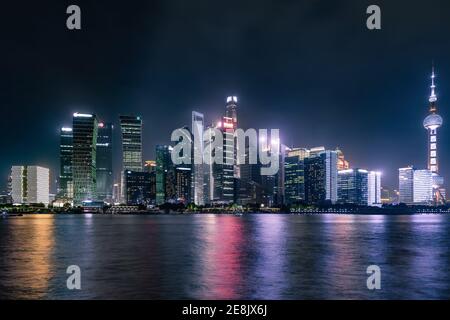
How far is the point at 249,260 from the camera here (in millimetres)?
49562

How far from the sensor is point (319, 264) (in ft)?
156

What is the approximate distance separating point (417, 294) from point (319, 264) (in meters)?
14.3

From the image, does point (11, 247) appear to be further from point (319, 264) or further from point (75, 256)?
point (319, 264)

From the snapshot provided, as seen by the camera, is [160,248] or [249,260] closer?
[249,260]

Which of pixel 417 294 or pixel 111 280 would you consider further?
pixel 111 280
